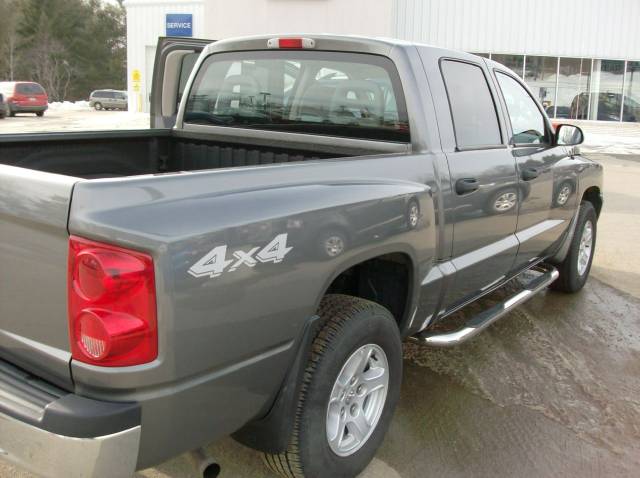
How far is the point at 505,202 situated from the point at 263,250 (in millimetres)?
2005

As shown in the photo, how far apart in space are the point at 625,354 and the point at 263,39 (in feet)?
10.1

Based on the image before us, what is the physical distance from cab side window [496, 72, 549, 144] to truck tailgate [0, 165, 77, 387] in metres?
2.84

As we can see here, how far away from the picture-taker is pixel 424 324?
3201 mm

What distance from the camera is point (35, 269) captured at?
194cm

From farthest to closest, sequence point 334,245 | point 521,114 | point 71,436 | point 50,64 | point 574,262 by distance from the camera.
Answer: point 50,64
point 574,262
point 521,114
point 334,245
point 71,436

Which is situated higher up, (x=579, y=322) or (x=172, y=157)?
(x=172, y=157)

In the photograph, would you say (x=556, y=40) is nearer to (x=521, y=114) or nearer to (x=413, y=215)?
(x=521, y=114)

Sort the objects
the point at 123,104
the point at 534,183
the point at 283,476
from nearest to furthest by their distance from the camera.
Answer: the point at 283,476 → the point at 534,183 → the point at 123,104

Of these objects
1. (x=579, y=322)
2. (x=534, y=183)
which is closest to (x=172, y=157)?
(x=534, y=183)

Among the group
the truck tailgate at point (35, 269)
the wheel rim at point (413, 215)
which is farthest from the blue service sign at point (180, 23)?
the truck tailgate at point (35, 269)

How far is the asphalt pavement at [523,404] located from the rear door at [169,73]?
→ 3239mm

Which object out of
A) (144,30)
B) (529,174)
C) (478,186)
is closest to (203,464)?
(478,186)

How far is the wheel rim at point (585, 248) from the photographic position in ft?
17.5

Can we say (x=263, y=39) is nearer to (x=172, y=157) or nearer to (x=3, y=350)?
(x=172, y=157)
